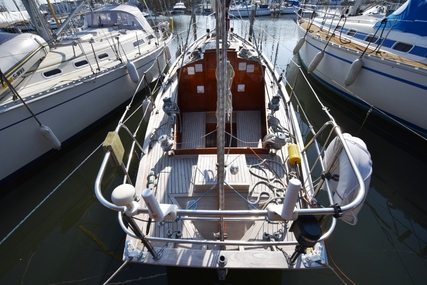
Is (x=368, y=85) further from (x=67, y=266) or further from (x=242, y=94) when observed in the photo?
(x=67, y=266)

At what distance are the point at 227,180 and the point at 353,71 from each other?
6.06 meters

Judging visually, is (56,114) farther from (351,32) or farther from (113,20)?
(351,32)

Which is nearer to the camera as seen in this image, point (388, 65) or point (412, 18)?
point (388, 65)

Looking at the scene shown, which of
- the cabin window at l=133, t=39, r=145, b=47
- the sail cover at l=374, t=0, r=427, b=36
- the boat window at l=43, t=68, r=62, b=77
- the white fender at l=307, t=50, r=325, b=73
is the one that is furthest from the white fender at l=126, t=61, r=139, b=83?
the sail cover at l=374, t=0, r=427, b=36

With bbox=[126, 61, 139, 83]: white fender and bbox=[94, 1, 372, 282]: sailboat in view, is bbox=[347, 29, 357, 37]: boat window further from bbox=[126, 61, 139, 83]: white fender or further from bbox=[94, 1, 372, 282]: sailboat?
bbox=[126, 61, 139, 83]: white fender

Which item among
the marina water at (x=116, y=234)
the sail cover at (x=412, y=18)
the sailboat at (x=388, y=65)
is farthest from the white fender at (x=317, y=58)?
the marina water at (x=116, y=234)

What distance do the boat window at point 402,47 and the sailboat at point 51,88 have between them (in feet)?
23.2

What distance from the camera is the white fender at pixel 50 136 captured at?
503cm

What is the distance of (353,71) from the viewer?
267 inches

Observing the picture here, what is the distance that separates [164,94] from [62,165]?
10.3 feet

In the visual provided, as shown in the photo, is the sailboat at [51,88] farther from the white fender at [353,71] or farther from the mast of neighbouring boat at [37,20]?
the white fender at [353,71]

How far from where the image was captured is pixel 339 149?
2387mm

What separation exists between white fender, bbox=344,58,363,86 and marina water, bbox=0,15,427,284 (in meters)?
2.24

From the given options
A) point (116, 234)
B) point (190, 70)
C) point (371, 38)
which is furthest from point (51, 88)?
point (371, 38)
